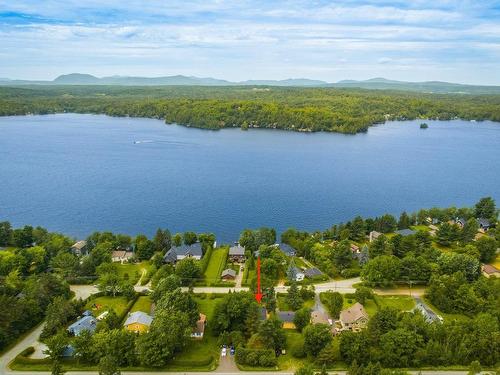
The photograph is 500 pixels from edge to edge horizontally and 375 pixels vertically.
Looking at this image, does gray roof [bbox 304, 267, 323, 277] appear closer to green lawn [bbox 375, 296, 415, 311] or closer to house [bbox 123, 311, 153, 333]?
green lawn [bbox 375, 296, 415, 311]

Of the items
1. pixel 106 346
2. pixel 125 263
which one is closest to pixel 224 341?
pixel 106 346

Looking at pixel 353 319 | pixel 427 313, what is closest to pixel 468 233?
pixel 427 313

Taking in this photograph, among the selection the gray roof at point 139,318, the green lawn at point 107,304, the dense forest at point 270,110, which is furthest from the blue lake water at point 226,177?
the gray roof at point 139,318

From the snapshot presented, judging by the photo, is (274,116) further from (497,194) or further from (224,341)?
(224,341)

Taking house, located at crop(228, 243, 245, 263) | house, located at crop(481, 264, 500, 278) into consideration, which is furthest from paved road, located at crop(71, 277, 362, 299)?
house, located at crop(481, 264, 500, 278)

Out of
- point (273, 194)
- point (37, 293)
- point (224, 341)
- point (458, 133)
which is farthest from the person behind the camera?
point (458, 133)

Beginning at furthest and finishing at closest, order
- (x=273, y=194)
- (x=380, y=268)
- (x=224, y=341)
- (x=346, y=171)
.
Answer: (x=346, y=171)
(x=273, y=194)
(x=380, y=268)
(x=224, y=341)
